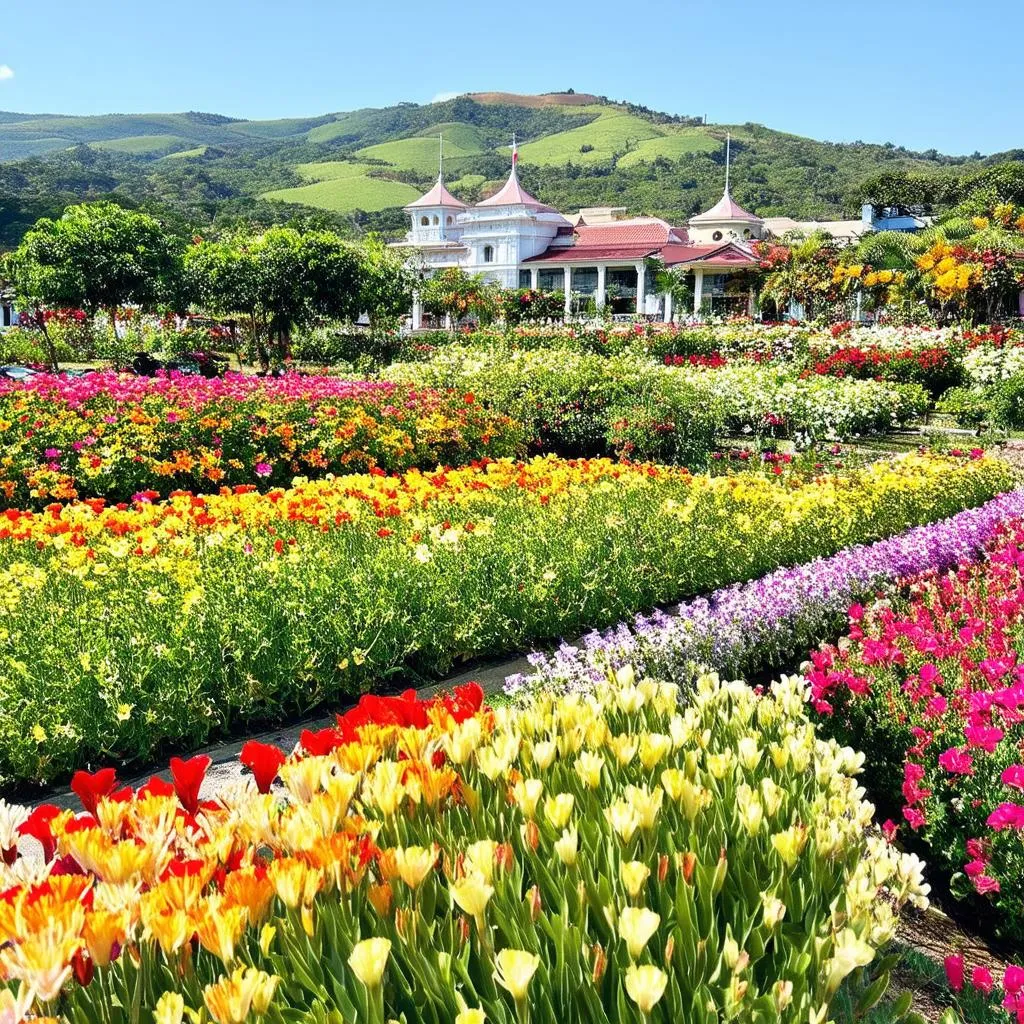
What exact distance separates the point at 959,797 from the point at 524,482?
12.5 feet

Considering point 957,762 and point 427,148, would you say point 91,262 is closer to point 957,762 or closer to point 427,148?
point 957,762

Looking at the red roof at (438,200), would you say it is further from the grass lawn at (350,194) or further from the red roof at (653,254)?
the grass lawn at (350,194)

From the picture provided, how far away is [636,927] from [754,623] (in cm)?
323

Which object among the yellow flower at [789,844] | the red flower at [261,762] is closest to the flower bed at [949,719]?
the yellow flower at [789,844]

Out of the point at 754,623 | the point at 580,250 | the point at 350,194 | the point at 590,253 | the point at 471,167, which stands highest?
the point at 471,167

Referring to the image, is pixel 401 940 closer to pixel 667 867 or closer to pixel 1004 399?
pixel 667 867

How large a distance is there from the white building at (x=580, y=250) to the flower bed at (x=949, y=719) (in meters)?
39.4

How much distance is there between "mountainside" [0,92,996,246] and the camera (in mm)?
93562

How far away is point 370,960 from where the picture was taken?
1.20 m

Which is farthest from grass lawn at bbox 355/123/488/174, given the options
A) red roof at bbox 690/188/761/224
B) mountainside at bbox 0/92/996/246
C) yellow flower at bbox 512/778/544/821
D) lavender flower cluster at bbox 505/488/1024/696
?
yellow flower at bbox 512/778/544/821

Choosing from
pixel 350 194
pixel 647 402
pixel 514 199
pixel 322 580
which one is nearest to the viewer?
pixel 322 580

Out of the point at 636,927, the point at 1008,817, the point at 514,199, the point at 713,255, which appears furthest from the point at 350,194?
the point at 636,927

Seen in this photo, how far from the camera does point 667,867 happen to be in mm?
1547

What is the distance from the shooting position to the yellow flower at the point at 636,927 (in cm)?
129
